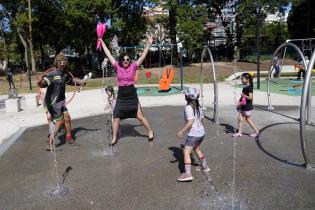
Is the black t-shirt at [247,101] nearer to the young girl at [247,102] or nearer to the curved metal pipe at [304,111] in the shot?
the young girl at [247,102]

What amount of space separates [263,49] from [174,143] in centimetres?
3807

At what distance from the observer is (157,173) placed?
5.48 meters

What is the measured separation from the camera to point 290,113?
33.0 ft

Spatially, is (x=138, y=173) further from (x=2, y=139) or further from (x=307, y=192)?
(x=2, y=139)

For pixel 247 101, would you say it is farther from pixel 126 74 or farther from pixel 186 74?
pixel 186 74

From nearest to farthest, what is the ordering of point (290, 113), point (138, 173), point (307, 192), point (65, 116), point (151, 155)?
point (307, 192) < point (138, 173) < point (151, 155) < point (65, 116) < point (290, 113)

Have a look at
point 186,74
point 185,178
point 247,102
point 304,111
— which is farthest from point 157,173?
point 186,74

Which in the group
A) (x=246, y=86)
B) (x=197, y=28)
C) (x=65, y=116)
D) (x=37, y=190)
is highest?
(x=197, y=28)

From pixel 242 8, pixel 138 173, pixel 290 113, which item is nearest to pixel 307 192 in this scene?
pixel 138 173

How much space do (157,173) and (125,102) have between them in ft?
6.13

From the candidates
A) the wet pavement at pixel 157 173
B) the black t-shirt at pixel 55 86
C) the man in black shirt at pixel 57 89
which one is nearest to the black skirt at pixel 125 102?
the wet pavement at pixel 157 173

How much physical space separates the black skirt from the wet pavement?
633mm

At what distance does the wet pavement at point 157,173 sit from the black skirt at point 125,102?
0.63 metres

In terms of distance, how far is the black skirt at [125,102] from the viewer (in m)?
6.89
